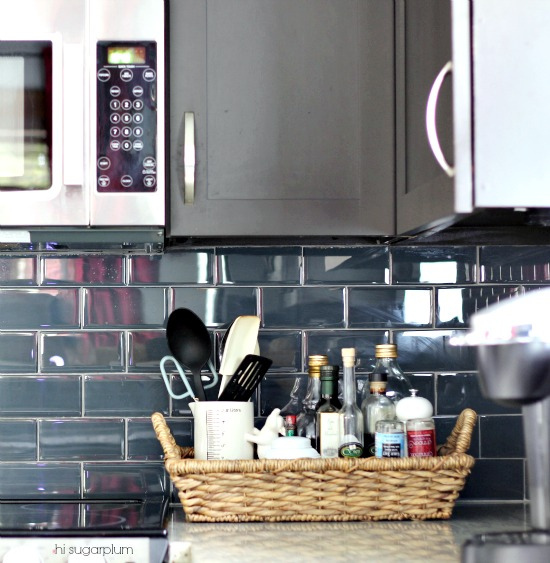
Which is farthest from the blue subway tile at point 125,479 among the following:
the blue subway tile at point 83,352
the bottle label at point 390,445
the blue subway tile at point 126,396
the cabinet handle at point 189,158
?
the cabinet handle at point 189,158

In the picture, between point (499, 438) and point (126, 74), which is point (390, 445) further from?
point (126, 74)

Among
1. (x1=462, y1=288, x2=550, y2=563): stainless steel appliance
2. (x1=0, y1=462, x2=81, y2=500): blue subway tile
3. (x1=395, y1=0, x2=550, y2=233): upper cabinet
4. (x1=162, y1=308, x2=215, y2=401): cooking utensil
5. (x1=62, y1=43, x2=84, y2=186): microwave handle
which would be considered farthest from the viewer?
(x1=0, y1=462, x2=81, y2=500): blue subway tile

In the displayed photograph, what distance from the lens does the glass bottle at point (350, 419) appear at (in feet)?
6.23

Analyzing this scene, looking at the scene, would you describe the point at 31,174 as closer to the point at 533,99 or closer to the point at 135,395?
the point at 135,395

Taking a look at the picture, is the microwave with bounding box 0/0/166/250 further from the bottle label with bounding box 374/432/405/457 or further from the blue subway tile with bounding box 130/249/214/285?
the bottle label with bounding box 374/432/405/457

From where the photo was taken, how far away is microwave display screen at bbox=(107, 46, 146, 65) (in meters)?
1.86

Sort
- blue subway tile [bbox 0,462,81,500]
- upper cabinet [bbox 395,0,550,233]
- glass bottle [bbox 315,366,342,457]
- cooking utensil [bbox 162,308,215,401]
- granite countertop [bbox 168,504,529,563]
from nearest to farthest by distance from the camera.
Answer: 1. upper cabinet [bbox 395,0,550,233]
2. granite countertop [bbox 168,504,529,563]
3. glass bottle [bbox 315,366,342,457]
4. cooking utensil [bbox 162,308,215,401]
5. blue subway tile [bbox 0,462,81,500]

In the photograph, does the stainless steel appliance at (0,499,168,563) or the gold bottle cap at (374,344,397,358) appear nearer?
the stainless steel appliance at (0,499,168,563)

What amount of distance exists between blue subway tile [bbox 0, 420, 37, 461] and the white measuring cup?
0.47 meters

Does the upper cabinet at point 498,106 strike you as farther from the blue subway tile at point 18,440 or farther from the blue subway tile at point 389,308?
the blue subway tile at point 18,440

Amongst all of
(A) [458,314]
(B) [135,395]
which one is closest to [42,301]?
(B) [135,395]

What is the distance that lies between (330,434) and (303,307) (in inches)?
14.9

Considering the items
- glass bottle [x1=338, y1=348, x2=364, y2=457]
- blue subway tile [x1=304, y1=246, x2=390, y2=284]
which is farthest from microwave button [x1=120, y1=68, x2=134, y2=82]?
glass bottle [x1=338, y1=348, x2=364, y2=457]

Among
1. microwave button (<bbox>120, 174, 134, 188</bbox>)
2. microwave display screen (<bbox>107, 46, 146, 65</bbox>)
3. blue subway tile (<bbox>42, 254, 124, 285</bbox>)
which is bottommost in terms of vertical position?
blue subway tile (<bbox>42, 254, 124, 285</bbox>)
